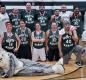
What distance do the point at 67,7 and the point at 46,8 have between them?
0.45 metres

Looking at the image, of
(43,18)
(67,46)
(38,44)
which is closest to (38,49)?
(38,44)

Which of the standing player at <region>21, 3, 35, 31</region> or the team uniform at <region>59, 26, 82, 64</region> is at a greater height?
the standing player at <region>21, 3, 35, 31</region>

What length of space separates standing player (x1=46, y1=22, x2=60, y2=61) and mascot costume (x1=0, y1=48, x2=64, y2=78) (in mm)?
606

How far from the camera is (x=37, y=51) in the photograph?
26.2 feet

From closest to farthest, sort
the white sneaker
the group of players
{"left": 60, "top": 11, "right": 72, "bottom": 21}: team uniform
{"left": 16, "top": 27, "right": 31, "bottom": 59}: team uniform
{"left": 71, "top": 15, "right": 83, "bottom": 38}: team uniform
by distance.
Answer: the white sneaker < the group of players < {"left": 16, "top": 27, "right": 31, "bottom": 59}: team uniform < {"left": 71, "top": 15, "right": 83, "bottom": 38}: team uniform < {"left": 60, "top": 11, "right": 72, "bottom": 21}: team uniform

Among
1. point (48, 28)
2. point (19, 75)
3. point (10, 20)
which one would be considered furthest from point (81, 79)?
point (10, 20)

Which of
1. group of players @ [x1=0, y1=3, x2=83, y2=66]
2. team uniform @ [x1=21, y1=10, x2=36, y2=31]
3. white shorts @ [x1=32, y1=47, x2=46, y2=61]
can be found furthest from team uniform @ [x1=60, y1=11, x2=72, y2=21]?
white shorts @ [x1=32, y1=47, x2=46, y2=61]

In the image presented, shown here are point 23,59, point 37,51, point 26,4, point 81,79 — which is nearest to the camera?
point 81,79

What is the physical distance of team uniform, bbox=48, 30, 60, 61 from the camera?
796 centimetres

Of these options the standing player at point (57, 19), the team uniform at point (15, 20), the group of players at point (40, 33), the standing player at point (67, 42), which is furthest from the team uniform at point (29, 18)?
the standing player at point (67, 42)

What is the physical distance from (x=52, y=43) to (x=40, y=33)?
Answer: 0.29 meters

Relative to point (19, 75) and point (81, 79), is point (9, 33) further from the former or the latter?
point (81, 79)

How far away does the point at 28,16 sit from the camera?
8211 millimetres

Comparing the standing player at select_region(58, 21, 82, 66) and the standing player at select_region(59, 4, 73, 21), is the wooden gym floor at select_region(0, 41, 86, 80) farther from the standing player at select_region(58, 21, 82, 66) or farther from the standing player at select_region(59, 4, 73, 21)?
the standing player at select_region(59, 4, 73, 21)
